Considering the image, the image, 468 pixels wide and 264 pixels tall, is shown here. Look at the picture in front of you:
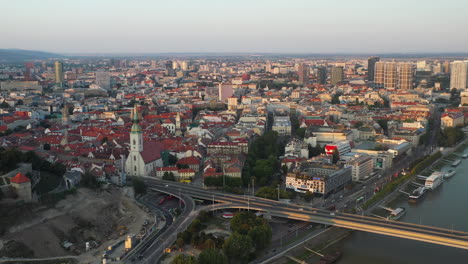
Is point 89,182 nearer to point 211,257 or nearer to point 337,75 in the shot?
point 211,257

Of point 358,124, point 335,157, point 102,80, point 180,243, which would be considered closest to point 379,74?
point 358,124

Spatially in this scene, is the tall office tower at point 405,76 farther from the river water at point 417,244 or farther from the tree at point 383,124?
the river water at point 417,244

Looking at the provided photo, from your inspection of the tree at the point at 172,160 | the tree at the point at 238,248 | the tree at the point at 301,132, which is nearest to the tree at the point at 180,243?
the tree at the point at 238,248

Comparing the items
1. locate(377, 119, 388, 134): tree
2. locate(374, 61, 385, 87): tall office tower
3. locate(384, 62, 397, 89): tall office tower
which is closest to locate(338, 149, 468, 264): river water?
locate(377, 119, 388, 134): tree

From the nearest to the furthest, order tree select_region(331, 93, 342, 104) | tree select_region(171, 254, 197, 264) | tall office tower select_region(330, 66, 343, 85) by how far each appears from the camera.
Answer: tree select_region(171, 254, 197, 264)
tree select_region(331, 93, 342, 104)
tall office tower select_region(330, 66, 343, 85)

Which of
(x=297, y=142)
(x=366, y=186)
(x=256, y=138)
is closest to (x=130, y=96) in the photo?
(x=256, y=138)

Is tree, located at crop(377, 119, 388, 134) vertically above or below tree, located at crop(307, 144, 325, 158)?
above

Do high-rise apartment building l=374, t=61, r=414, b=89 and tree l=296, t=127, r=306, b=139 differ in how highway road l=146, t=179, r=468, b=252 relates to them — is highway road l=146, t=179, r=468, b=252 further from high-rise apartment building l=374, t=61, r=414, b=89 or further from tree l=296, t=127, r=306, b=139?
high-rise apartment building l=374, t=61, r=414, b=89

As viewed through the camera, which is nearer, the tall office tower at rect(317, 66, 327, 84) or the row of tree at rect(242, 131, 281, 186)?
the row of tree at rect(242, 131, 281, 186)
